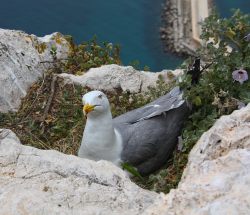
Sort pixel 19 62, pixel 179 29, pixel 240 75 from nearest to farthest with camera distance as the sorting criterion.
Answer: pixel 240 75
pixel 19 62
pixel 179 29

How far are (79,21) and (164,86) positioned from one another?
14.5 feet

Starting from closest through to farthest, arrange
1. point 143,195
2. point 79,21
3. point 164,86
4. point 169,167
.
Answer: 1. point 143,195
2. point 169,167
3. point 164,86
4. point 79,21

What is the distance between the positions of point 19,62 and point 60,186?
7.41 ft

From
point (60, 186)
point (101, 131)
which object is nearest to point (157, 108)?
point (101, 131)

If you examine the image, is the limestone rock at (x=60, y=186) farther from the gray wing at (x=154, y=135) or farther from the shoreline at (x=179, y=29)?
the shoreline at (x=179, y=29)

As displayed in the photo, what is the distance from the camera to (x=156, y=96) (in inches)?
148

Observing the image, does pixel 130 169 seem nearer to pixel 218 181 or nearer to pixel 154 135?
pixel 154 135

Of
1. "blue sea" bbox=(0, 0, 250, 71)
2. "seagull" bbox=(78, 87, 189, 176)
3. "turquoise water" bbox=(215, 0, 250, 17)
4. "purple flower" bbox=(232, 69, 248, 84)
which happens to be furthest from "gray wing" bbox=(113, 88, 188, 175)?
"turquoise water" bbox=(215, 0, 250, 17)

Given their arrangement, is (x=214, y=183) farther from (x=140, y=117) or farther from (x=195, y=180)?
(x=140, y=117)

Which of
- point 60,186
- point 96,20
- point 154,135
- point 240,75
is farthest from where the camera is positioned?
point 96,20

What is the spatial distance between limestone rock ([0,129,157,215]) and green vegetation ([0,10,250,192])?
62 centimetres

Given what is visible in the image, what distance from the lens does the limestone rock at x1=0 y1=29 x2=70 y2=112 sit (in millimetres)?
3795

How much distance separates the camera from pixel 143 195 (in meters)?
1.87

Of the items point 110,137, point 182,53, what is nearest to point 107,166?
point 110,137
